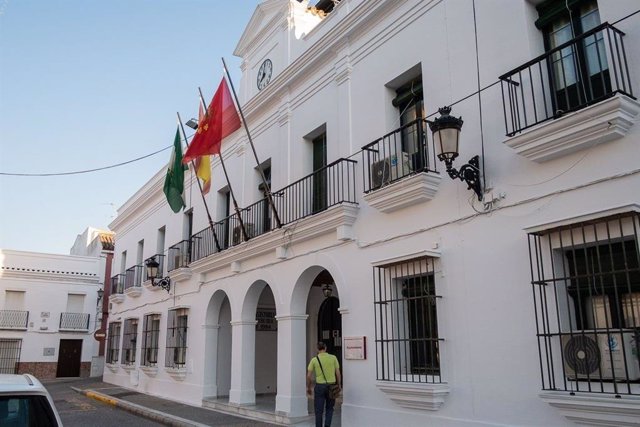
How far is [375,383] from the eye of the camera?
7887 millimetres

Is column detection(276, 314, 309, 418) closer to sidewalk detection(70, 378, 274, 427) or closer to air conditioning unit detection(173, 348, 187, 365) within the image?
sidewalk detection(70, 378, 274, 427)

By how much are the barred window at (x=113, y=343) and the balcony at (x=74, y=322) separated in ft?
20.0

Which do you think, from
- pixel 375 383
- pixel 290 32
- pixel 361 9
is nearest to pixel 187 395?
pixel 375 383

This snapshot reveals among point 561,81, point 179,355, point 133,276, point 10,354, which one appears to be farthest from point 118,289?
point 561,81

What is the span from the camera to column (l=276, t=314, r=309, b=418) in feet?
32.0

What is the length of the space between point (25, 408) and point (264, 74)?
407 inches

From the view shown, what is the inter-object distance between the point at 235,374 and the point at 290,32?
283 inches

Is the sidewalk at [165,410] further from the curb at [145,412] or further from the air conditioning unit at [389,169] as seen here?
the air conditioning unit at [389,169]

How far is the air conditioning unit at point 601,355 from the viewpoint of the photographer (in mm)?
5207

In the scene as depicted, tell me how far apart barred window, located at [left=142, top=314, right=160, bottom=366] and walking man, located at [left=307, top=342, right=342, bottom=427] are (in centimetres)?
917

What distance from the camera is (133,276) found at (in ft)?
64.4

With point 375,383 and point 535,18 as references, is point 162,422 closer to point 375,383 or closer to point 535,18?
point 375,383

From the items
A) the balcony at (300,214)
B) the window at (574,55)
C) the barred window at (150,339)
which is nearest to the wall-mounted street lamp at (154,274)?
the barred window at (150,339)

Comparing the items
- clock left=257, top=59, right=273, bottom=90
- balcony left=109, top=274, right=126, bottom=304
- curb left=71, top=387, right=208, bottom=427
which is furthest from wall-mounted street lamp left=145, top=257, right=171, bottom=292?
clock left=257, top=59, right=273, bottom=90
